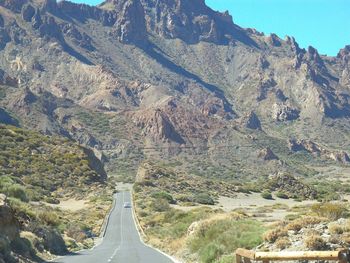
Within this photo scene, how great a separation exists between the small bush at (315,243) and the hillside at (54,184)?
58.2ft

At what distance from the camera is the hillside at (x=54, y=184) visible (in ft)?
127

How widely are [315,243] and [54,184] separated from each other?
Result: 6927 centimetres

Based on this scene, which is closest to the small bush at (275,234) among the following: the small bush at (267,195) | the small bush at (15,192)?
the small bush at (15,192)

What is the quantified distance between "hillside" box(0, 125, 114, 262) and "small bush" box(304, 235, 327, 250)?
58.2ft

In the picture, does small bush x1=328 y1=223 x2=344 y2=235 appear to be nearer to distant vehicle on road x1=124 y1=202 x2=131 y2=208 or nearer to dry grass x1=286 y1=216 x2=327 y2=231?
dry grass x1=286 y1=216 x2=327 y2=231

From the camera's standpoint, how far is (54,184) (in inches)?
3196

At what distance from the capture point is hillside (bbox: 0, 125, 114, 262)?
38.6 m

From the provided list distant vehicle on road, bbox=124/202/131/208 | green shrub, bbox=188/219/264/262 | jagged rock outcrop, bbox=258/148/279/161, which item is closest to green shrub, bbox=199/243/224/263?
green shrub, bbox=188/219/264/262

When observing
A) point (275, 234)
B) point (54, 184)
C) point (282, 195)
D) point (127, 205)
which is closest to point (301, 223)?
point (275, 234)

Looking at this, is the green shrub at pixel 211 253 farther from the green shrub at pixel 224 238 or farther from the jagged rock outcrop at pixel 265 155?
the jagged rock outcrop at pixel 265 155

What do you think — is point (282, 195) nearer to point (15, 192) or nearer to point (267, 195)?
point (267, 195)

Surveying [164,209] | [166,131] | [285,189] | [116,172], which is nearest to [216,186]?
[285,189]

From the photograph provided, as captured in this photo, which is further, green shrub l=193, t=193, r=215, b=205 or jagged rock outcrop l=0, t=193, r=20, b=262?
green shrub l=193, t=193, r=215, b=205

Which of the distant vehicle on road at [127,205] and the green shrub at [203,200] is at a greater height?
the green shrub at [203,200]
